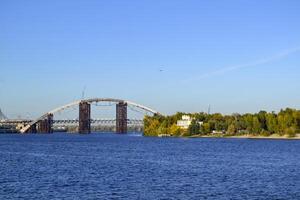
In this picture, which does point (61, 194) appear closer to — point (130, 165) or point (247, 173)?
point (247, 173)

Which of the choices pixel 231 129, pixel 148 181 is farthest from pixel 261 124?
pixel 148 181

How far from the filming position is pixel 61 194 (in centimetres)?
3781

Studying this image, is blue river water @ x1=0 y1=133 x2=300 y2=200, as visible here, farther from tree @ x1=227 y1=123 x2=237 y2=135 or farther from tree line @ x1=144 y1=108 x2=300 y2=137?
tree @ x1=227 y1=123 x2=237 y2=135

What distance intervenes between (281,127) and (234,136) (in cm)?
2321

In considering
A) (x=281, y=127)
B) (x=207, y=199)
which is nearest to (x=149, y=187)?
(x=207, y=199)

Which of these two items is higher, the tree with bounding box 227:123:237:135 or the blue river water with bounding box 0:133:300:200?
the tree with bounding box 227:123:237:135

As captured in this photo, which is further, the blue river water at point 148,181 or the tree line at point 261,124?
the tree line at point 261,124

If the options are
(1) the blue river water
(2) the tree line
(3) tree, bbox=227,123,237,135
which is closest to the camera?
(1) the blue river water

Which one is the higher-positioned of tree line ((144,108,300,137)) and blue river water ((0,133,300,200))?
tree line ((144,108,300,137))

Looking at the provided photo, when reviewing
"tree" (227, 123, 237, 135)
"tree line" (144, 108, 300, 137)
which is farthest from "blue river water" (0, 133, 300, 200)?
"tree" (227, 123, 237, 135)

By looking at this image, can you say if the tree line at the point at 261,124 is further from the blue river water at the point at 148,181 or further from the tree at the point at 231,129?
the blue river water at the point at 148,181

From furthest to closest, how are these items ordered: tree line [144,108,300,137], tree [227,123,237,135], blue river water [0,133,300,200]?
tree [227,123,237,135] → tree line [144,108,300,137] → blue river water [0,133,300,200]

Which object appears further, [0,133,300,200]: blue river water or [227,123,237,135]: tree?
[227,123,237,135]: tree

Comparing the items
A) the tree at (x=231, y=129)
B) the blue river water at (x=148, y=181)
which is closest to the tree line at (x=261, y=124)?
the tree at (x=231, y=129)
